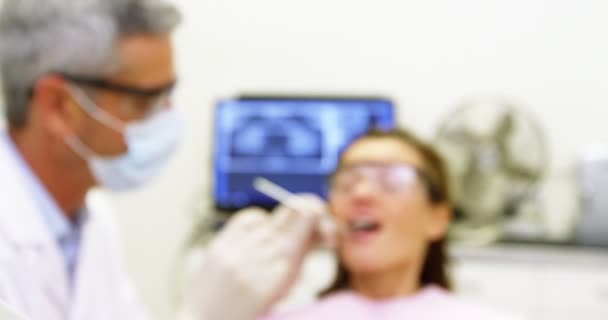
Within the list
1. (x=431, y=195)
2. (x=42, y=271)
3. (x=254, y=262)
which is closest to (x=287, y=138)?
(x=431, y=195)

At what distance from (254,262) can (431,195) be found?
28cm

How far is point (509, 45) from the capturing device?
1516 millimetres

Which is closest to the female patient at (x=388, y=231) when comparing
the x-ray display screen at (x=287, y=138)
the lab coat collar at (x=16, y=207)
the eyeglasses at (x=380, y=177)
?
the eyeglasses at (x=380, y=177)

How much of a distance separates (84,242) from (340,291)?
34 centimetres

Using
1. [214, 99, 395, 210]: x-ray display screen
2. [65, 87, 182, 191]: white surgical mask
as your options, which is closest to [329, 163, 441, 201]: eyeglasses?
[65, 87, 182, 191]: white surgical mask

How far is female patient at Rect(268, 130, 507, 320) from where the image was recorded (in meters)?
0.90

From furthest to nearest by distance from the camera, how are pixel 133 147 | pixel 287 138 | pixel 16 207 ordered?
pixel 287 138 → pixel 133 147 → pixel 16 207

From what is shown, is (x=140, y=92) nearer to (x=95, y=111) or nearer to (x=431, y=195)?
(x=95, y=111)

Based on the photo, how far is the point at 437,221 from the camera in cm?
96

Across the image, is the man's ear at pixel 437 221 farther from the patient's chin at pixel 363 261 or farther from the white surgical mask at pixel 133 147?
the white surgical mask at pixel 133 147

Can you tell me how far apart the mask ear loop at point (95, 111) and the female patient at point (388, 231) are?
0.92 feet

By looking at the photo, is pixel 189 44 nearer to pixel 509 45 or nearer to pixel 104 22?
pixel 104 22

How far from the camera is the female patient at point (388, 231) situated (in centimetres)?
90

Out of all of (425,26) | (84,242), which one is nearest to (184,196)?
(84,242)
